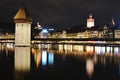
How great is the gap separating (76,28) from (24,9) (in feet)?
166

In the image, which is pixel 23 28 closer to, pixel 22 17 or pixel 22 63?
pixel 22 17

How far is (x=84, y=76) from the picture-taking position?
Answer: 3119cm

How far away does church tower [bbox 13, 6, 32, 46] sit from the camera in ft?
322

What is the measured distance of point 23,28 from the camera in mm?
101188

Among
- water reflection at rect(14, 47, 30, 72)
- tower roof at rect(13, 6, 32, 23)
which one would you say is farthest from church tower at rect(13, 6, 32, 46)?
water reflection at rect(14, 47, 30, 72)

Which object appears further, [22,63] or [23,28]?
[23,28]

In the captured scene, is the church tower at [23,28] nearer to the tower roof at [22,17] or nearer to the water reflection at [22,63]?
the tower roof at [22,17]

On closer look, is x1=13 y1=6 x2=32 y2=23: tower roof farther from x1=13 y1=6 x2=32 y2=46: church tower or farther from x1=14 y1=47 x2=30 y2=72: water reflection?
x1=14 y1=47 x2=30 y2=72: water reflection

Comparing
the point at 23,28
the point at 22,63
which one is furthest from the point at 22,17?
the point at 22,63

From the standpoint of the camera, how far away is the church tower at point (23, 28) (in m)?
98.0

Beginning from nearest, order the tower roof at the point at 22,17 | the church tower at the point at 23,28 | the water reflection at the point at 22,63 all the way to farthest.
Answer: the water reflection at the point at 22,63 < the church tower at the point at 23,28 < the tower roof at the point at 22,17

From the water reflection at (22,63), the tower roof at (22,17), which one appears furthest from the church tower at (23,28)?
the water reflection at (22,63)

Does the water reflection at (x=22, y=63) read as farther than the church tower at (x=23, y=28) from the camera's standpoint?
No

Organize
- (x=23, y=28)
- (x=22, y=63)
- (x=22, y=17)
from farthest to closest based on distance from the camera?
(x=22, y=17), (x=23, y=28), (x=22, y=63)
